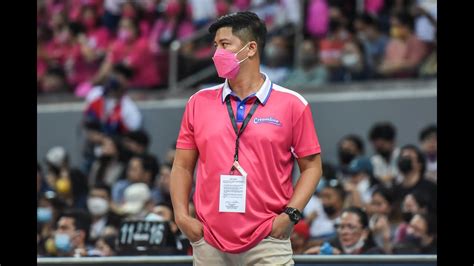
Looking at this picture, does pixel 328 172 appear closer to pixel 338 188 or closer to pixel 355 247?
pixel 338 188

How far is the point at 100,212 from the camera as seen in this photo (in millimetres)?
11000

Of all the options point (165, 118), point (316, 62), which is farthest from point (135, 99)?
point (316, 62)

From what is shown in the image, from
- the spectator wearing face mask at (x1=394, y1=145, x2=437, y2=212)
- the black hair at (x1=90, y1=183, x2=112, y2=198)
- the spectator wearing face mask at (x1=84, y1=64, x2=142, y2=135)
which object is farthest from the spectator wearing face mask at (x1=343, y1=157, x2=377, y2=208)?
the spectator wearing face mask at (x1=84, y1=64, x2=142, y2=135)

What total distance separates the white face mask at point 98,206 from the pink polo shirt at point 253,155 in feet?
17.9

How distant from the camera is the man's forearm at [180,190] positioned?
221 inches

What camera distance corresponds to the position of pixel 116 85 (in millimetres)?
14016

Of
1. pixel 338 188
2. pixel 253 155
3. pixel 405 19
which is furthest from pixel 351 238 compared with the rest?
A: pixel 405 19

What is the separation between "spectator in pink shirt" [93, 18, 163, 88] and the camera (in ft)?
48.8

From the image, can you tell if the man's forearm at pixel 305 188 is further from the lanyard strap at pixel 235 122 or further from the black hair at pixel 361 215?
the black hair at pixel 361 215

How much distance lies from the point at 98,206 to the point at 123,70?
420 cm

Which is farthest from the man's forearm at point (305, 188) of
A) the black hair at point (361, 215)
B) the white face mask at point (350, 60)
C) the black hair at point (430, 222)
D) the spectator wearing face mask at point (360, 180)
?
the white face mask at point (350, 60)

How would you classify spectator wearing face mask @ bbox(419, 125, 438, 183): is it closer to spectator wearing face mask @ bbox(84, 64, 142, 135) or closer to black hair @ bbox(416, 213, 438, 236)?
black hair @ bbox(416, 213, 438, 236)

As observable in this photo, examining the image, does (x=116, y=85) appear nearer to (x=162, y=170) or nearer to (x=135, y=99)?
(x=135, y=99)
